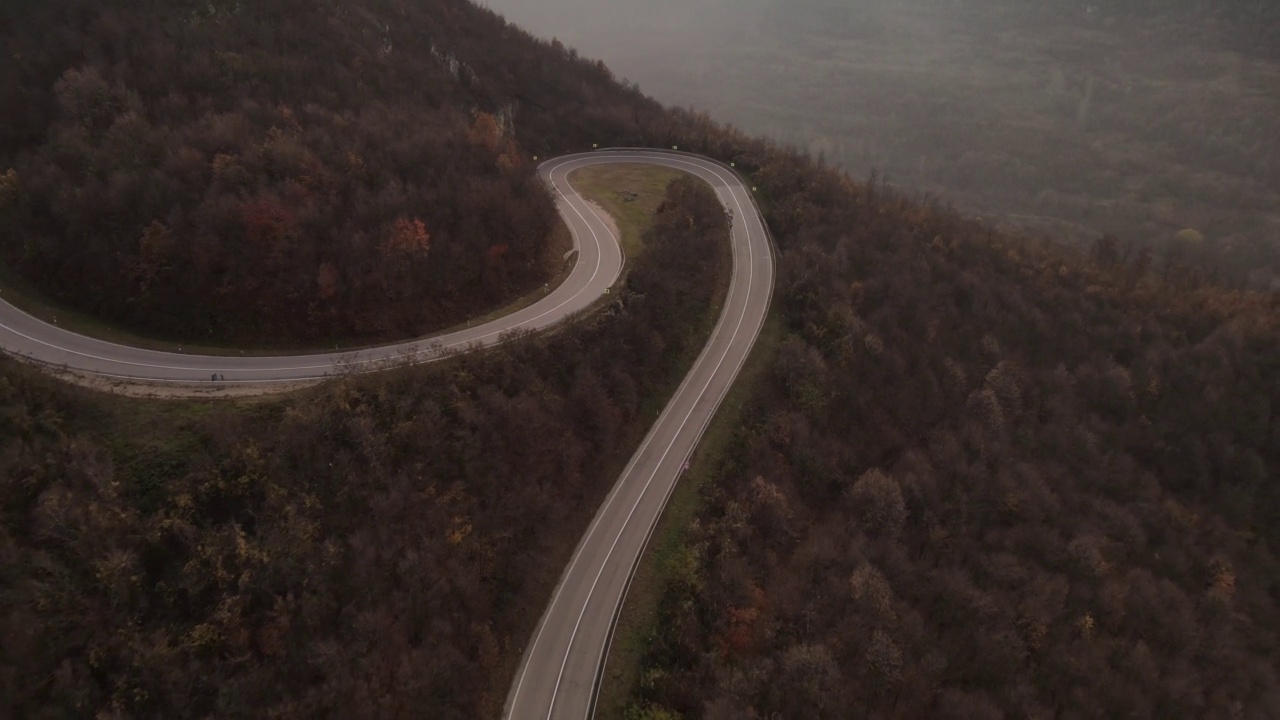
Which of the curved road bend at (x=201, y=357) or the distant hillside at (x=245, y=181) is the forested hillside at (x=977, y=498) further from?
the distant hillside at (x=245, y=181)

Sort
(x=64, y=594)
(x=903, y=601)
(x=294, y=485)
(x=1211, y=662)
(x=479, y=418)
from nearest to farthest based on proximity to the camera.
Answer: (x=64, y=594)
(x=294, y=485)
(x=479, y=418)
(x=903, y=601)
(x=1211, y=662)

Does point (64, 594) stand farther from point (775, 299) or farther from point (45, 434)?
point (775, 299)

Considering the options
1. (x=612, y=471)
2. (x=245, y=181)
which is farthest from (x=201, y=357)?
(x=612, y=471)

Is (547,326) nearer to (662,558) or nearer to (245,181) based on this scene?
(662,558)

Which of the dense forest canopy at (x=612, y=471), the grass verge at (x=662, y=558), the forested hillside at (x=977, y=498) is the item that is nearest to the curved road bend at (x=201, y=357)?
the dense forest canopy at (x=612, y=471)

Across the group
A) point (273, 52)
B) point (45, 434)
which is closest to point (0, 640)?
point (45, 434)

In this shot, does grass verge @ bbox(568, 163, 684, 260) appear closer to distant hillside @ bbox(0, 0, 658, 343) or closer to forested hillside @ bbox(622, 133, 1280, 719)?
distant hillside @ bbox(0, 0, 658, 343)

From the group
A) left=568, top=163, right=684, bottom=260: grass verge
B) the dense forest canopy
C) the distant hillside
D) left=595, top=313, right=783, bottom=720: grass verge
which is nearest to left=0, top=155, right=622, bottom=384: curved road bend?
the distant hillside
